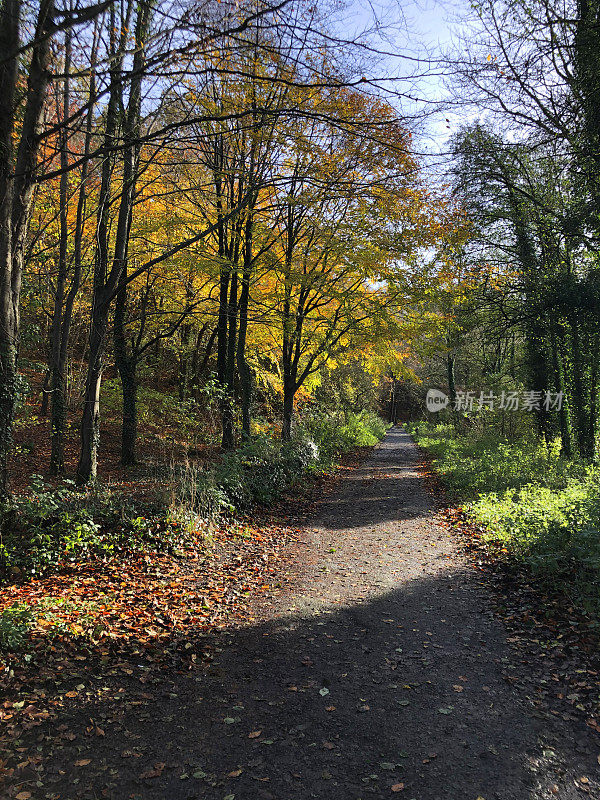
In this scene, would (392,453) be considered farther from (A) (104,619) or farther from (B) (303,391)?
(A) (104,619)

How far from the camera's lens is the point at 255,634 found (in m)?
4.57

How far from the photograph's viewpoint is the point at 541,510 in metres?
7.12

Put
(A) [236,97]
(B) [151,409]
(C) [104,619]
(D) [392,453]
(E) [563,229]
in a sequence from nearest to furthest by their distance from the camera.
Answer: (C) [104,619] < (A) [236,97] < (E) [563,229] < (B) [151,409] < (D) [392,453]

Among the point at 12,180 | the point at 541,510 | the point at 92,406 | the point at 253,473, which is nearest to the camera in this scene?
the point at 12,180

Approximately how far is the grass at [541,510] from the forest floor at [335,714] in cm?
66

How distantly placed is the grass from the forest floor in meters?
0.66

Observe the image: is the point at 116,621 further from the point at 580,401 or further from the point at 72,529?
the point at 580,401

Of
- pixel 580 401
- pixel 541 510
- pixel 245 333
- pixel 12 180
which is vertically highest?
pixel 12 180

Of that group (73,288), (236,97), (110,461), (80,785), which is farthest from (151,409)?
(80,785)

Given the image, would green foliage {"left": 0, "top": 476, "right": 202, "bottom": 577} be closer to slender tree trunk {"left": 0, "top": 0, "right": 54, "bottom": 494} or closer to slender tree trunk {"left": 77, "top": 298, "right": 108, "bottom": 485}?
slender tree trunk {"left": 0, "top": 0, "right": 54, "bottom": 494}

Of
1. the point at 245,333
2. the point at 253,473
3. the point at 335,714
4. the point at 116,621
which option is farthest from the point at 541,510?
the point at 245,333

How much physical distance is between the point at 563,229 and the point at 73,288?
396 inches

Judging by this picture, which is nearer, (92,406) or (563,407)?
(92,406)

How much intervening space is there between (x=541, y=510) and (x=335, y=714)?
5.06m
